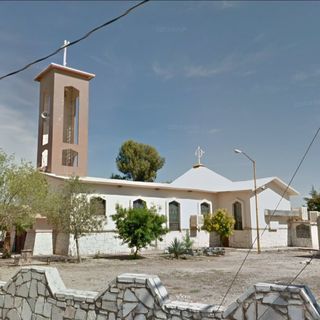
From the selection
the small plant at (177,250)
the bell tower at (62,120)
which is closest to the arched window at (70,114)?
the bell tower at (62,120)

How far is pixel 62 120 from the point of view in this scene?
28.7 metres

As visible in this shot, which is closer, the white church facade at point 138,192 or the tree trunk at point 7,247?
the tree trunk at point 7,247

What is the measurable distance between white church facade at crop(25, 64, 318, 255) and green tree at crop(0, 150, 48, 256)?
4761mm

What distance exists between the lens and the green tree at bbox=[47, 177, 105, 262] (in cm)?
1984

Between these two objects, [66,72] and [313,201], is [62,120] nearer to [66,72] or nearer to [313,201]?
[66,72]

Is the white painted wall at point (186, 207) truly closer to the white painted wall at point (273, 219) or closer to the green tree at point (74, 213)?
the white painted wall at point (273, 219)

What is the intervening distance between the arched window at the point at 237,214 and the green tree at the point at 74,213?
1450cm

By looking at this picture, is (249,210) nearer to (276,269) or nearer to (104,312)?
(276,269)

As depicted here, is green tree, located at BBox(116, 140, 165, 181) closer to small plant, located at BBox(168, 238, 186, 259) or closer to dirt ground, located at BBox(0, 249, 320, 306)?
small plant, located at BBox(168, 238, 186, 259)

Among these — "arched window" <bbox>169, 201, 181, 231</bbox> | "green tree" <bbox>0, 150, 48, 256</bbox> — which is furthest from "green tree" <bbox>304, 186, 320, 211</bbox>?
"green tree" <bbox>0, 150, 48, 256</bbox>

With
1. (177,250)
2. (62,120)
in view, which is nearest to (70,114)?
(62,120)

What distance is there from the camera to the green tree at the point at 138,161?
48.8 meters

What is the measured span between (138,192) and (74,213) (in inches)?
330

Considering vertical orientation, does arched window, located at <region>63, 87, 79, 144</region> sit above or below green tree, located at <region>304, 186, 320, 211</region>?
above
